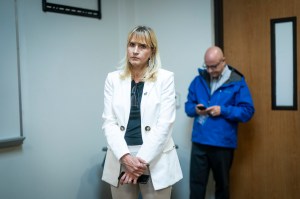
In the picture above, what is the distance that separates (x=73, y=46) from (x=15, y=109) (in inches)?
27.3

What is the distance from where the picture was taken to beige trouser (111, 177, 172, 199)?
4.95 feet

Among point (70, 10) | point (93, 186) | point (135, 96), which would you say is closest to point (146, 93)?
point (135, 96)

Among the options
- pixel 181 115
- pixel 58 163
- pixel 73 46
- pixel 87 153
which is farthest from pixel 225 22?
pixel 58 163

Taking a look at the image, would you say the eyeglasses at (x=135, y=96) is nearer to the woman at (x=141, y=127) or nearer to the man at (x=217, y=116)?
the woman at (x=141, y=127)

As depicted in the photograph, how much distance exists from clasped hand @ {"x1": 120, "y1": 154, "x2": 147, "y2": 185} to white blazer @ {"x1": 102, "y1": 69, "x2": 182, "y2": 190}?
0.02 m

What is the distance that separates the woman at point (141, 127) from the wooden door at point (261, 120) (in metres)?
1.08

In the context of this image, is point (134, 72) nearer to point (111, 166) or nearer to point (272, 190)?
point (111, 166)

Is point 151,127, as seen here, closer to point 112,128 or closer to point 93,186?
point 112,128

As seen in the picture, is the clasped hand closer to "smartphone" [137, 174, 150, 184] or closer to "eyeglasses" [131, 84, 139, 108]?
"smartphone" [137, 174, 150, 184]

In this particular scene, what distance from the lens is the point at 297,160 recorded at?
2.28m

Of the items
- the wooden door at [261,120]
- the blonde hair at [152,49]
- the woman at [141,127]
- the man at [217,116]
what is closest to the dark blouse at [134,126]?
the woman at [141,127]

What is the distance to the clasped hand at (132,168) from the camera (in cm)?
→ 145

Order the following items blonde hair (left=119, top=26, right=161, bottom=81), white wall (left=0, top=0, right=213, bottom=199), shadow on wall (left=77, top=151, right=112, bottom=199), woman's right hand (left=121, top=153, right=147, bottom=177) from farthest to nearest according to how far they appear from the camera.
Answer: shadow on wall (left=77, top=151, right=112, bottom=199)
white wall (left=0, top=0, right=213, bottom=199)
blonde hair (left=119, top=26, right=161, bottom=81)
woman's right hand (left=121, top=153, right=147, bottom=177)

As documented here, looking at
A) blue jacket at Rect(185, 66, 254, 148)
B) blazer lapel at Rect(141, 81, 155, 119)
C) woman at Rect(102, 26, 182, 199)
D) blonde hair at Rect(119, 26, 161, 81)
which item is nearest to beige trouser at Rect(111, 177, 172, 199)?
woman at Rect(102, 26, 182, 199)
